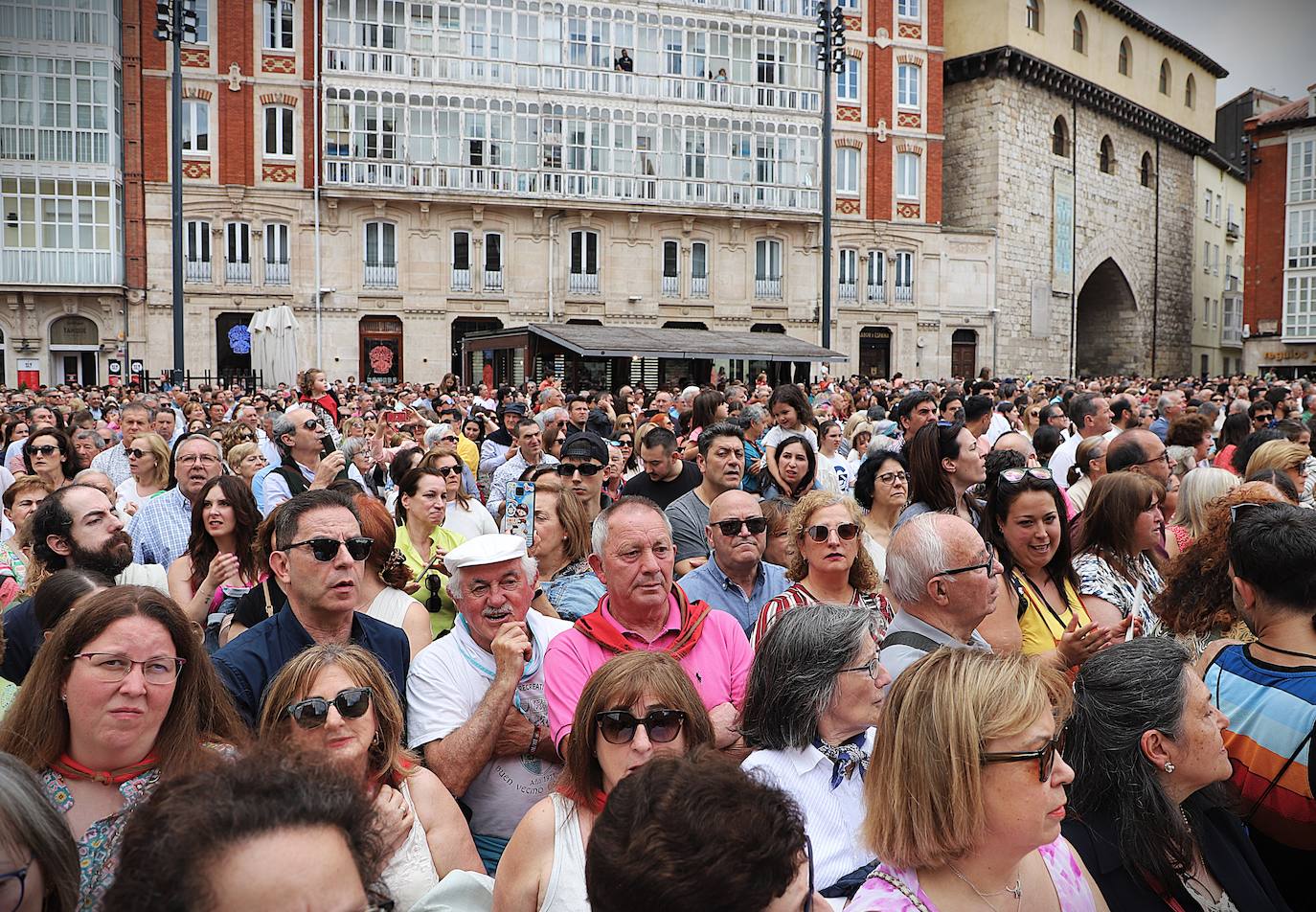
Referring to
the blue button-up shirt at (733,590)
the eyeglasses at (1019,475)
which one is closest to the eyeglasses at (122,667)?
the blue button-up shirt at (733,590)

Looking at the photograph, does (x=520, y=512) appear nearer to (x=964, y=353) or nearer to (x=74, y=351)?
(x=74, y=351)

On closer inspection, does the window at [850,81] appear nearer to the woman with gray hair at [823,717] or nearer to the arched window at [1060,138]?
the arched window at [1060,138]

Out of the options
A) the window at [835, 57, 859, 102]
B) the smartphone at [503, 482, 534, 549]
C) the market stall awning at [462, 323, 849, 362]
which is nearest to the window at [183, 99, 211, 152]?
the market stall awning at [462, 323, 849, 362]

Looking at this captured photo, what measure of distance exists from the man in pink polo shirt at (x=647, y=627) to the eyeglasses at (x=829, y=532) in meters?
0.70

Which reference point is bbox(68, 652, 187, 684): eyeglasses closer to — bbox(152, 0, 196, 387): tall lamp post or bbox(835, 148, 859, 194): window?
bbox(152, 0, 196, 387): tall lamp post

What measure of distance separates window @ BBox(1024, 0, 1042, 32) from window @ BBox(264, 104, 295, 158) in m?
27.5

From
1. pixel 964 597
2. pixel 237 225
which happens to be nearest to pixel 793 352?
pixel 237 225

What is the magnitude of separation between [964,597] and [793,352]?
2552 centimetres

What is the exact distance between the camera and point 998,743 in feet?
7.82

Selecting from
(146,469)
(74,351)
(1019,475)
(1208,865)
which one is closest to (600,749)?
(1208,865)

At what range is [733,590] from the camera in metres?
5.07

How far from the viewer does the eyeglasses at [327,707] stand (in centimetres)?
294

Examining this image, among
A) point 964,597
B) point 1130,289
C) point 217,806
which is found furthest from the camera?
point 1130,289

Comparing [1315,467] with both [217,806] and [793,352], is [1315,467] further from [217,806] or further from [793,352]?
[793,352]
